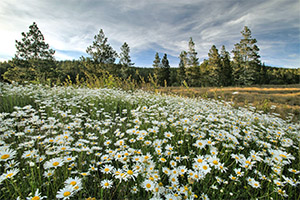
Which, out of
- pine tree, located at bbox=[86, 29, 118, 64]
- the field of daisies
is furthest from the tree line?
the field of daisies

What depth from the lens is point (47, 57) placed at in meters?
29.5

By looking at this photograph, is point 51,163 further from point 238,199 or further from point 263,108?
point 263,108

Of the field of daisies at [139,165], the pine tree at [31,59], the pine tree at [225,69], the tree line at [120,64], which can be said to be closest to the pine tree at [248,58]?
the tree line at [120,64]

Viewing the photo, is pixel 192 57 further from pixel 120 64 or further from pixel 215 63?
pixel 120 64

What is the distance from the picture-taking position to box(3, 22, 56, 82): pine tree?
86.5 ft

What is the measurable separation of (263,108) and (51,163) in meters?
7.54

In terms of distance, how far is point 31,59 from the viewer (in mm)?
27703

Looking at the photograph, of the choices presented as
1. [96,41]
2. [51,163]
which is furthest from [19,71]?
[51,163]

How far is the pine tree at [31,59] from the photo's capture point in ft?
86.5

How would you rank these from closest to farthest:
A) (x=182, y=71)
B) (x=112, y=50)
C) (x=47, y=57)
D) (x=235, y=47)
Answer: (x=47, y=57) < (x=235, y=47) < (x=112, y=50) < (x=182, y=71)

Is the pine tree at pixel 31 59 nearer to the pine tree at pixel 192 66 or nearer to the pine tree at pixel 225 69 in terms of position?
the pine tree at pixel 192 66

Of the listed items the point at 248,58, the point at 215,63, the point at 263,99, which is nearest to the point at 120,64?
the point at 215,63

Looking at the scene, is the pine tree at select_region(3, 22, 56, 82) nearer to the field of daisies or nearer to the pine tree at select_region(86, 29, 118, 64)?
the pine tree at select_region(86, 29, 118, 64)

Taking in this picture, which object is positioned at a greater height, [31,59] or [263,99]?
[31,59]
